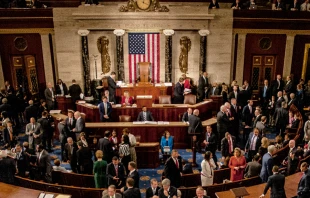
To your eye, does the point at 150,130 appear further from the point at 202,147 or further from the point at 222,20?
the point at 222,20

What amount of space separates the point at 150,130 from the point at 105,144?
2.34 m

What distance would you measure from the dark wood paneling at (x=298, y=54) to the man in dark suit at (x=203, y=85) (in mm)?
4222

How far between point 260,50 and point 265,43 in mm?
355

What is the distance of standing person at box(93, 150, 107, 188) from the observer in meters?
8.06

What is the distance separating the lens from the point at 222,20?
579 inches

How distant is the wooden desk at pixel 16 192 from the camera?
7.21 m

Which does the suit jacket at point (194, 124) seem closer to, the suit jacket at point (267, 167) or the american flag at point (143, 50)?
the suit jacket at point (267, 167)

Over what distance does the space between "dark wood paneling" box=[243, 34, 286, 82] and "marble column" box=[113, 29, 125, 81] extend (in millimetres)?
5192

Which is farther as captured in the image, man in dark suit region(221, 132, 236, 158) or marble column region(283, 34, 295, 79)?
marble column region(283, 34, 295, 79)

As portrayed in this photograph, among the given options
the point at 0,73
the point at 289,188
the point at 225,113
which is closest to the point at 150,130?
the point at 225,113

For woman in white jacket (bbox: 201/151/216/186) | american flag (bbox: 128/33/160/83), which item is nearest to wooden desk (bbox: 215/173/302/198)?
woman in white jacket (bbox: 201/151/216/186)

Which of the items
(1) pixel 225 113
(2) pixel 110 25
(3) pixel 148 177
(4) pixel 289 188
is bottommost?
(3) pixel 148 177

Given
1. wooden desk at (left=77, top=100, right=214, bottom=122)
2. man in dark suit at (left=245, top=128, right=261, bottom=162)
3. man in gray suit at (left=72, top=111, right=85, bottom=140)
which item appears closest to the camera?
man in dark suit at (left=245, top=128, right=261, bottom=162)

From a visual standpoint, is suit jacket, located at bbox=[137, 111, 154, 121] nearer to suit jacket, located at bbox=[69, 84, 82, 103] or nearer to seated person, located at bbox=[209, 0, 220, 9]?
suit jacket, located at bbox=[69, 84, 82, 103]
